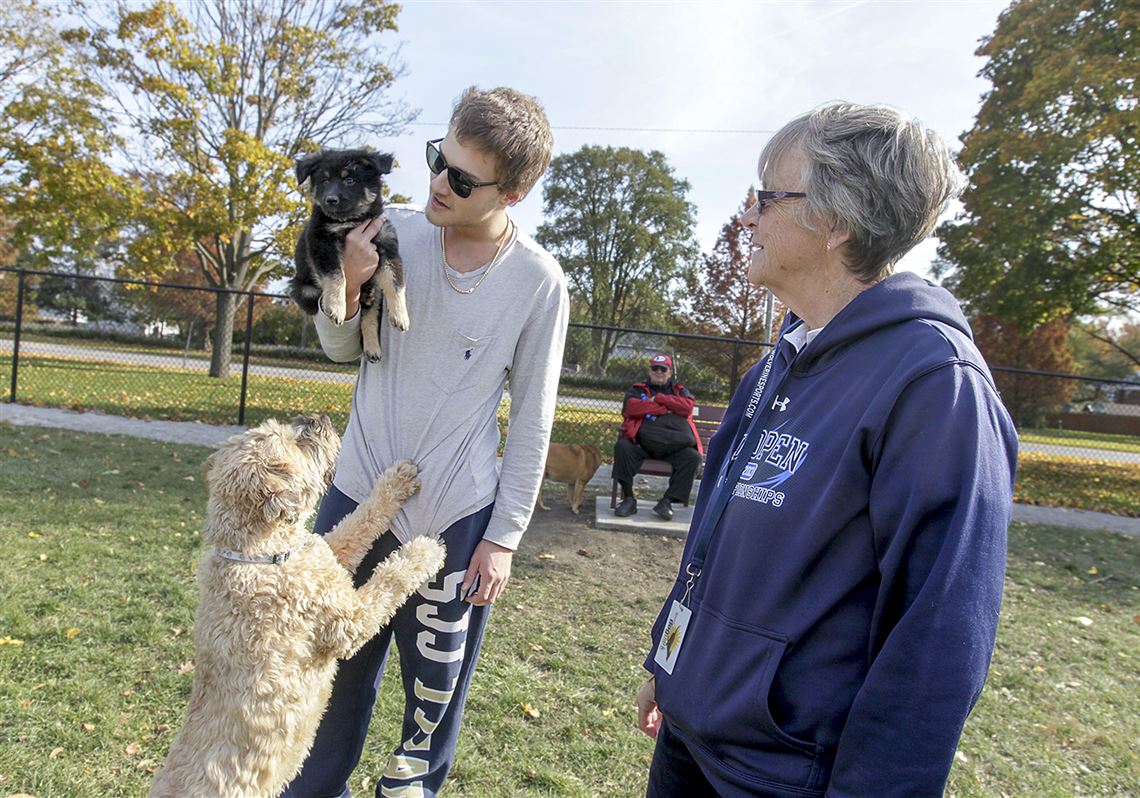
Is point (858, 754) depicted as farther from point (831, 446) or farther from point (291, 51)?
point (291, 51)

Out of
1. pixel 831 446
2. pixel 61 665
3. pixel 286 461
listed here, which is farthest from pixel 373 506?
pixel 61 665

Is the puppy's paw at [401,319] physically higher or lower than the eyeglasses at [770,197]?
lower

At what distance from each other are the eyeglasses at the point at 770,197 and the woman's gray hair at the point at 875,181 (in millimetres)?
36

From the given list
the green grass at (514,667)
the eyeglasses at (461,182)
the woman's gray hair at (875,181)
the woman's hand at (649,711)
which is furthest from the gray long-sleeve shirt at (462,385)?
the green grass at (514,667)

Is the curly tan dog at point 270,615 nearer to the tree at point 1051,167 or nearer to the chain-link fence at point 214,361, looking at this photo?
the chain-link fence at point 214,361

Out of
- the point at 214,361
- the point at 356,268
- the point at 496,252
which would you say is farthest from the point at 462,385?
the point at 214,361

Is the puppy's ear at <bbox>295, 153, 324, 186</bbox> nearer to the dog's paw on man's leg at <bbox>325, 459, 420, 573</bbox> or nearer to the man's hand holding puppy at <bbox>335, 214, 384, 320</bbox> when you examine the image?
the man's hand holding puppy at <bbox>335, 214, 384, 320</bbox>

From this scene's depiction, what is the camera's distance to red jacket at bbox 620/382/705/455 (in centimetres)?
803

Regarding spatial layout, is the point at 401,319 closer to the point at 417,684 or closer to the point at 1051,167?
the point at 417,684

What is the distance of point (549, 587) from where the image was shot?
224 inches

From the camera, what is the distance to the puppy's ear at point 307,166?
3.15 metres

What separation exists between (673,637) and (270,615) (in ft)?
4.45

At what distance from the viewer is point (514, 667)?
14.0 feet

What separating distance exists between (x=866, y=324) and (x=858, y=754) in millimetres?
744
